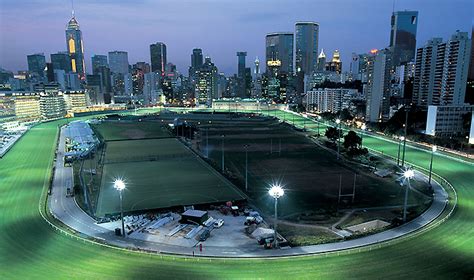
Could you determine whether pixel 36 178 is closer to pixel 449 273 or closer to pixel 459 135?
pixel 449 273

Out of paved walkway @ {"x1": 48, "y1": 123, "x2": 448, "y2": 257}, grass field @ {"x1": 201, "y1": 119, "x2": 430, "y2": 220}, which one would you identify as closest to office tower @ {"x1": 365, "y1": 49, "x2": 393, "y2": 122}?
grass field @ {"x1": 201, "y1": 119, "x2": 430, "y2": 220}

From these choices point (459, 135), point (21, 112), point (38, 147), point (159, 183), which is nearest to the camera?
point (159, 183)

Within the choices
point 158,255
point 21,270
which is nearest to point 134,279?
point 158,255

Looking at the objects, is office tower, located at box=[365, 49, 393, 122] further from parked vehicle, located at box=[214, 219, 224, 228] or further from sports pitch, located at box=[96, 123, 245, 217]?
parked vehicle, located at box=[214, 219, 224, 228]

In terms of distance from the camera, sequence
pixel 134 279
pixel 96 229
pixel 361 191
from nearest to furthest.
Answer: pixel 134 279, pixel 96 229, pixel 361 191

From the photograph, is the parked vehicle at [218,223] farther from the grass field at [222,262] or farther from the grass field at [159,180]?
the grass field at [222,262]

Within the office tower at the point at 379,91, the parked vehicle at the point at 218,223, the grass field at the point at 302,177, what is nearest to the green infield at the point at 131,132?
the grass field at the point at 302,177
